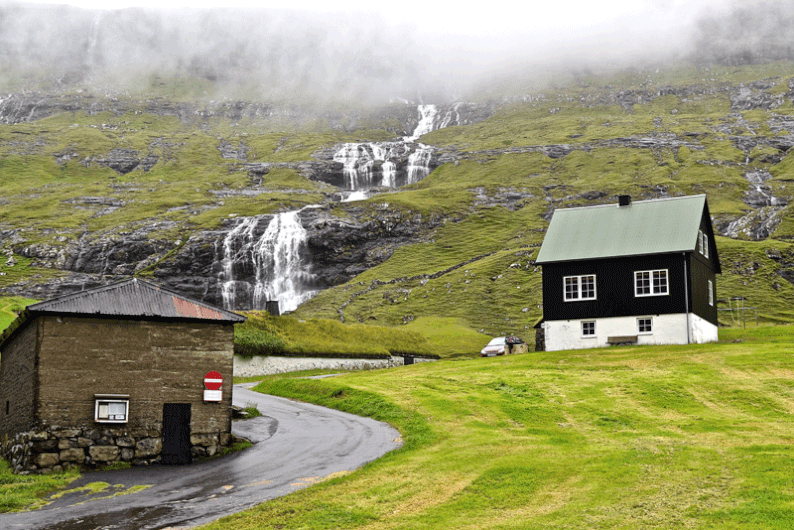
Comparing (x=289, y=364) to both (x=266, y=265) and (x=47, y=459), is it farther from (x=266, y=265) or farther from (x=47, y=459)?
(x=266, y=265)

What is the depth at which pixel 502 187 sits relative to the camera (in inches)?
6491

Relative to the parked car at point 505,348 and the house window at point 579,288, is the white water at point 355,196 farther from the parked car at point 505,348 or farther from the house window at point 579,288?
the house window at point 579,288

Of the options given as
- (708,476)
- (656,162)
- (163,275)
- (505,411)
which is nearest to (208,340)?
(505,411)

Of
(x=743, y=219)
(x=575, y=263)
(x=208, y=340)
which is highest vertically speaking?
(x=743, y=219)

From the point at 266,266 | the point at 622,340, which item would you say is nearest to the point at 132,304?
the point at 622,340

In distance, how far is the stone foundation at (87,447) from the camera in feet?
85.9

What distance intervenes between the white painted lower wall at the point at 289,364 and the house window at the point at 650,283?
19.9 m

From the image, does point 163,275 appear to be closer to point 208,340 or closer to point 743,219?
point 743,219

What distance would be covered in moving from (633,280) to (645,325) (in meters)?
2.90

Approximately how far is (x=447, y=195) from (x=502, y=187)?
539 inches

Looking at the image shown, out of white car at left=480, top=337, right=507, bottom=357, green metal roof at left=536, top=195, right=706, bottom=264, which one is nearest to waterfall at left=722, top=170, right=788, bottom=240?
green metal roof at left=536, top=195, right=706, bottom=264

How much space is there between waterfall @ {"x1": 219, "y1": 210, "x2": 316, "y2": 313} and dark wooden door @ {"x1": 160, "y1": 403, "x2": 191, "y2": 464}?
79.3 metres

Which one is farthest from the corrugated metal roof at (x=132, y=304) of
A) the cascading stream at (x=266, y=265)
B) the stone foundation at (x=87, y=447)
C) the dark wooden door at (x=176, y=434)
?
the cascading stream at (x=266, y=265)

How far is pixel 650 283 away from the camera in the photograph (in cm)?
5225
